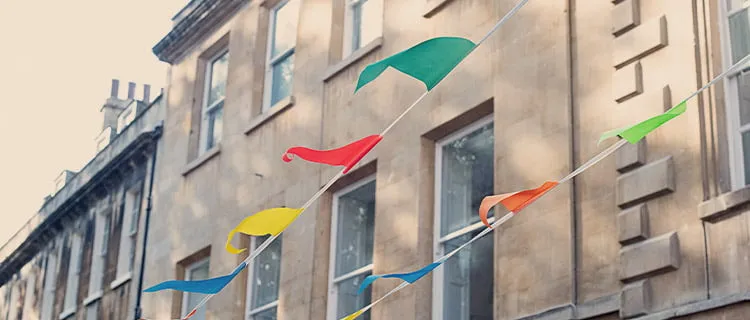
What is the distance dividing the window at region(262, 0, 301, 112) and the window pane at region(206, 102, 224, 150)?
4.62ft

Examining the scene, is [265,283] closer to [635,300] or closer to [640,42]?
[640,42]

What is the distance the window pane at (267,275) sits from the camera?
1576 centimetres

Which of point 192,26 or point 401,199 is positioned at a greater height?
point 192,26

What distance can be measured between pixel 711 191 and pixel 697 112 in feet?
2.15

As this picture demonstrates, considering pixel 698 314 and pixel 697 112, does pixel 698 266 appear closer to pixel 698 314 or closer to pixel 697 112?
pixel 698 314

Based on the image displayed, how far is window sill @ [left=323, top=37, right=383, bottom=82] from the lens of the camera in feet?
47.3

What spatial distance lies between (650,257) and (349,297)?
5.12 m

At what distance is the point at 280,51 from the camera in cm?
1730

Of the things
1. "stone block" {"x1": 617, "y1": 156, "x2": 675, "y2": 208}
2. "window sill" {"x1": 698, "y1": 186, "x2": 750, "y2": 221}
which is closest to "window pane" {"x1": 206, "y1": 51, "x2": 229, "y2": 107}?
"stone block" {"x1": 617, "y1": 156, "x2": 675, "y2": 208}

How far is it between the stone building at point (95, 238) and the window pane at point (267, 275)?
377 cm

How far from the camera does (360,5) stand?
15734 millimetres

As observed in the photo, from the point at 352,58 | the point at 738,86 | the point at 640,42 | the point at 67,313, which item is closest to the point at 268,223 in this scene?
the point at 640,42

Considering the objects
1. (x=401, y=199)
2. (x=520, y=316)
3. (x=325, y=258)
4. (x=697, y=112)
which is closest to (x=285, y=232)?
(x=325, y=258)

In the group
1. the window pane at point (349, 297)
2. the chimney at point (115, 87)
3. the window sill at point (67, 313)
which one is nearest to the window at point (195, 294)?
the window pane at point (349, 297)
